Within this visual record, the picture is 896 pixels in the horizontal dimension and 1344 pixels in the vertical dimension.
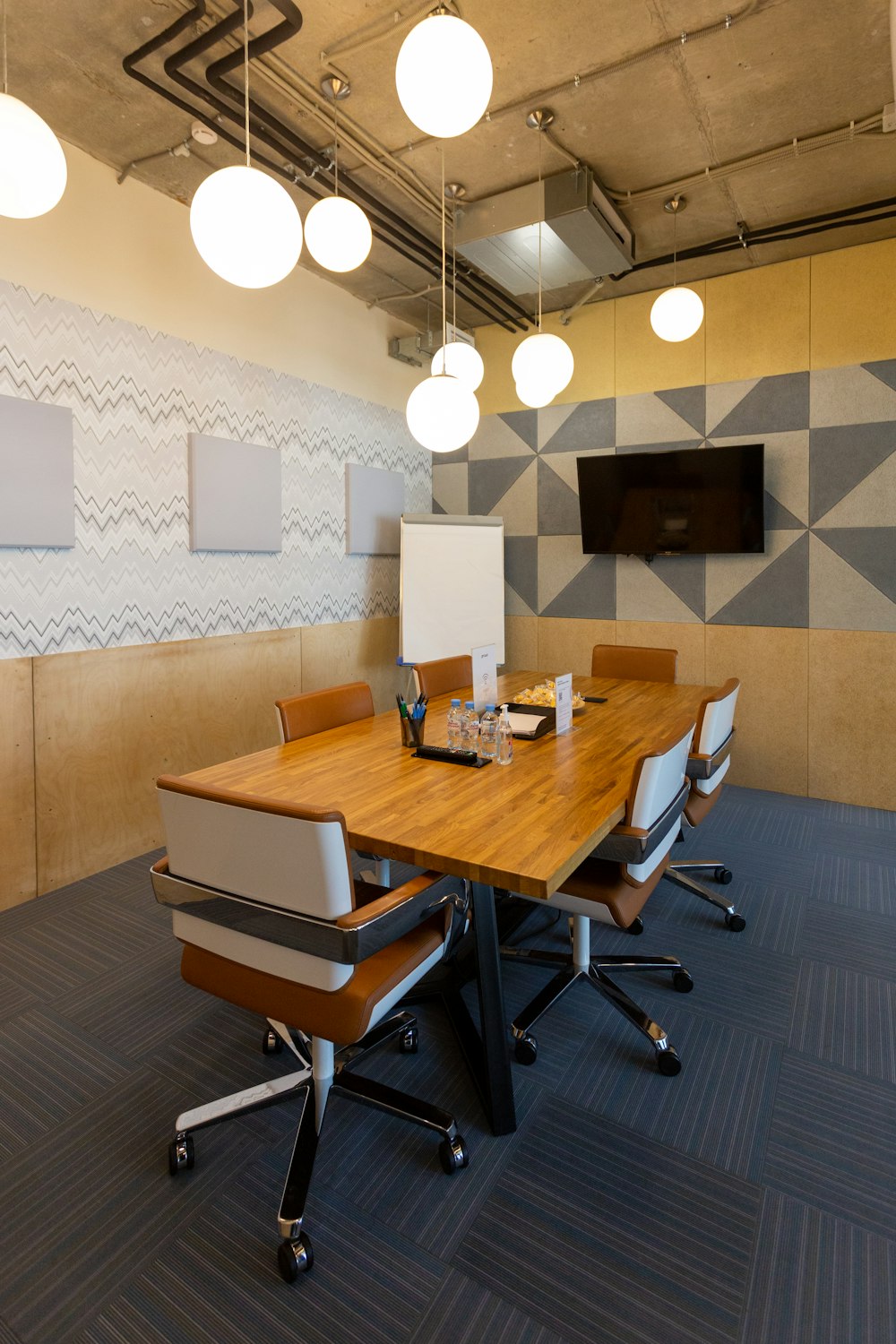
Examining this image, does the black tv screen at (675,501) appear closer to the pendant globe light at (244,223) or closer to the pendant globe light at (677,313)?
the pendant globe light at (677,313)

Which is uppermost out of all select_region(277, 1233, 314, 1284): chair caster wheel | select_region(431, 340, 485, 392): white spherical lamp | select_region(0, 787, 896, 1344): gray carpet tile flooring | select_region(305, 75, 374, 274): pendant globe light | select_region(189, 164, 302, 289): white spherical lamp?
select_region(305, 75, 374, 274): pendant globe light

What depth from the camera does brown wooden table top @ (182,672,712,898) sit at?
1.58 metres

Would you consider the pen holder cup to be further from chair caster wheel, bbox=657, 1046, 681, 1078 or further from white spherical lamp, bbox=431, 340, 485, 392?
white spherical lamp, bbox=431, 340, 485, 392

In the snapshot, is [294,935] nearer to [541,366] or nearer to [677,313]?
[541,366]

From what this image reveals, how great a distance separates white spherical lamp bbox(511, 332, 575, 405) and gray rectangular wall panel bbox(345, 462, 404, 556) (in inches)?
88.5

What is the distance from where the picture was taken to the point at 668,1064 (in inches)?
80.9

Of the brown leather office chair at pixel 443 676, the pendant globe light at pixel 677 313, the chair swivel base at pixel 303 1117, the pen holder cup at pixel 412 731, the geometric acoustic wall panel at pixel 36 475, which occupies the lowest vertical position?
the chair swivel base at pixel 303 1117

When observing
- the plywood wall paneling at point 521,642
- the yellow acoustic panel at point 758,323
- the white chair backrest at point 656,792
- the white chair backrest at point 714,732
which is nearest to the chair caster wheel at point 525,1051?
the white chair backrest at point 656,792

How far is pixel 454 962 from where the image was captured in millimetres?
2518

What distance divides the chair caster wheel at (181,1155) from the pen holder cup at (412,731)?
129cm

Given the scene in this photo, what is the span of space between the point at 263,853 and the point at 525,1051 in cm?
120

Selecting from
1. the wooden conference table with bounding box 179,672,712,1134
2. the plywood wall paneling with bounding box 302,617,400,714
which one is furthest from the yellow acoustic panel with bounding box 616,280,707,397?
the wooden conference table with bounding box 179,672,712,1134

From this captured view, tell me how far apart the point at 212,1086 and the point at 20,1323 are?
656 millimetres

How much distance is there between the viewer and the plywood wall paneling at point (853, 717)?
4328 millimetres
